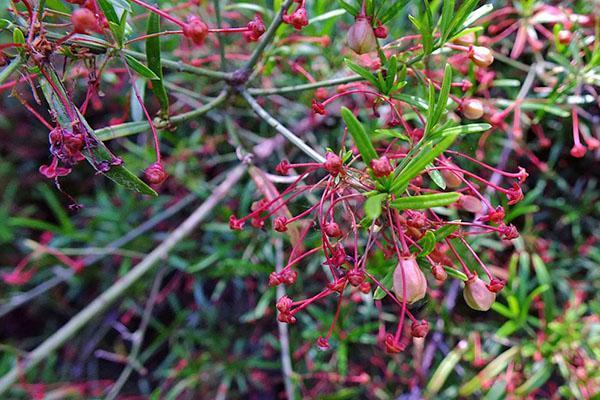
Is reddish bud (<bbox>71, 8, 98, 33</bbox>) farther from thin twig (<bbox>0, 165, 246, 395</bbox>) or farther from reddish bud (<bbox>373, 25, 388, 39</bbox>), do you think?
thin twig (<bbox>0, 165, 246, 395</bbox>)

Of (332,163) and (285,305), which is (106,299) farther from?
(332,163)

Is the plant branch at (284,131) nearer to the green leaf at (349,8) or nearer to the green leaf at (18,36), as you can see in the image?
the green leaf at (349,8)

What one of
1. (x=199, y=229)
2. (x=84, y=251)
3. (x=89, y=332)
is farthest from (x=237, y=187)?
(x=89, y=332)

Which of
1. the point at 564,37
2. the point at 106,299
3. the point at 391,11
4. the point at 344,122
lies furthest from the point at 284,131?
the point at 106,299

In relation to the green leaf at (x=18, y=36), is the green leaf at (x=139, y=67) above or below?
below

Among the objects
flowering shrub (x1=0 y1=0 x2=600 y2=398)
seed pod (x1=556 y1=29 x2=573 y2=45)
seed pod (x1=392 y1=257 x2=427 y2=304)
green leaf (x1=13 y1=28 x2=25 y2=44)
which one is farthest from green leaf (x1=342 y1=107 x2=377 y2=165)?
seed pod (x1=556 y1=29 x2=573 y2=45)

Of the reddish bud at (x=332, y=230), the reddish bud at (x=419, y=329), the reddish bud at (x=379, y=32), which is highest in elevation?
the reddish bud at (x=379, y=32)

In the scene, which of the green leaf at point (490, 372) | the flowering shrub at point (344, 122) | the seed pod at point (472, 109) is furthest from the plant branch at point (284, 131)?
the green leaf at point (490, 372)
